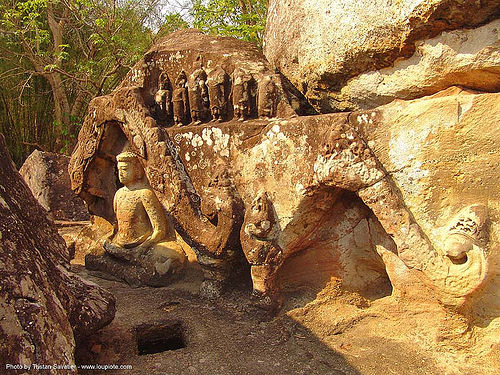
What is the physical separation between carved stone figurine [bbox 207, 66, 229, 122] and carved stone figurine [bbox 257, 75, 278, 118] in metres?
0.34

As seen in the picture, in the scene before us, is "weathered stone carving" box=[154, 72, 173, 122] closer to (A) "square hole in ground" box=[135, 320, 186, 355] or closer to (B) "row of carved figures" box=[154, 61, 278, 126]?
(B) "row of carved figures" box=[154, 61, 278, 126]

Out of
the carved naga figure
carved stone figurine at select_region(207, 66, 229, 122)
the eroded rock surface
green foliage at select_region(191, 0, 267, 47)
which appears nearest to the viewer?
the carved naga figure

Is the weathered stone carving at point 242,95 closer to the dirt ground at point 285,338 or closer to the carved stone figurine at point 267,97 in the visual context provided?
the carved stone figurine at point 267,97

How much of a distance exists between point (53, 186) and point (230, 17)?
6.75 metres

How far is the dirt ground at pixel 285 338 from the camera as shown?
8.96ft

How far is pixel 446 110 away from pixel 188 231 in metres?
2.14

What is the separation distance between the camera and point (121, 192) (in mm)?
4371

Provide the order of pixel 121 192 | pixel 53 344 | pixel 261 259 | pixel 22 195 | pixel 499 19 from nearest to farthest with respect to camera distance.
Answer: pixel 53 344, pixel 499 19, pixel 22 195, pixel 261 259, pixel 121 192

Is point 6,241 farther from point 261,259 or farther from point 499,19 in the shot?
point 499,19

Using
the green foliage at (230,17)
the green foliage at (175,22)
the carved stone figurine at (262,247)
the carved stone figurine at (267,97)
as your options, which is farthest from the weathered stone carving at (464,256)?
the green foliage at (175,22)

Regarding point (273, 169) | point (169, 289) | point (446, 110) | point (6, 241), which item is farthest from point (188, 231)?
point (446, 110)

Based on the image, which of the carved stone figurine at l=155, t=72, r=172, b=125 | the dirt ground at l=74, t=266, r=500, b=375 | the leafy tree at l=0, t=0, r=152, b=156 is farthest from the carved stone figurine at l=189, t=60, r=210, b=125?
the leafy tree at l=0, t=0, r=152, b=156

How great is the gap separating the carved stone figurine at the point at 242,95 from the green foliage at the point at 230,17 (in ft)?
21.5

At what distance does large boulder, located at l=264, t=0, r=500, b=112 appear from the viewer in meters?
2.66
